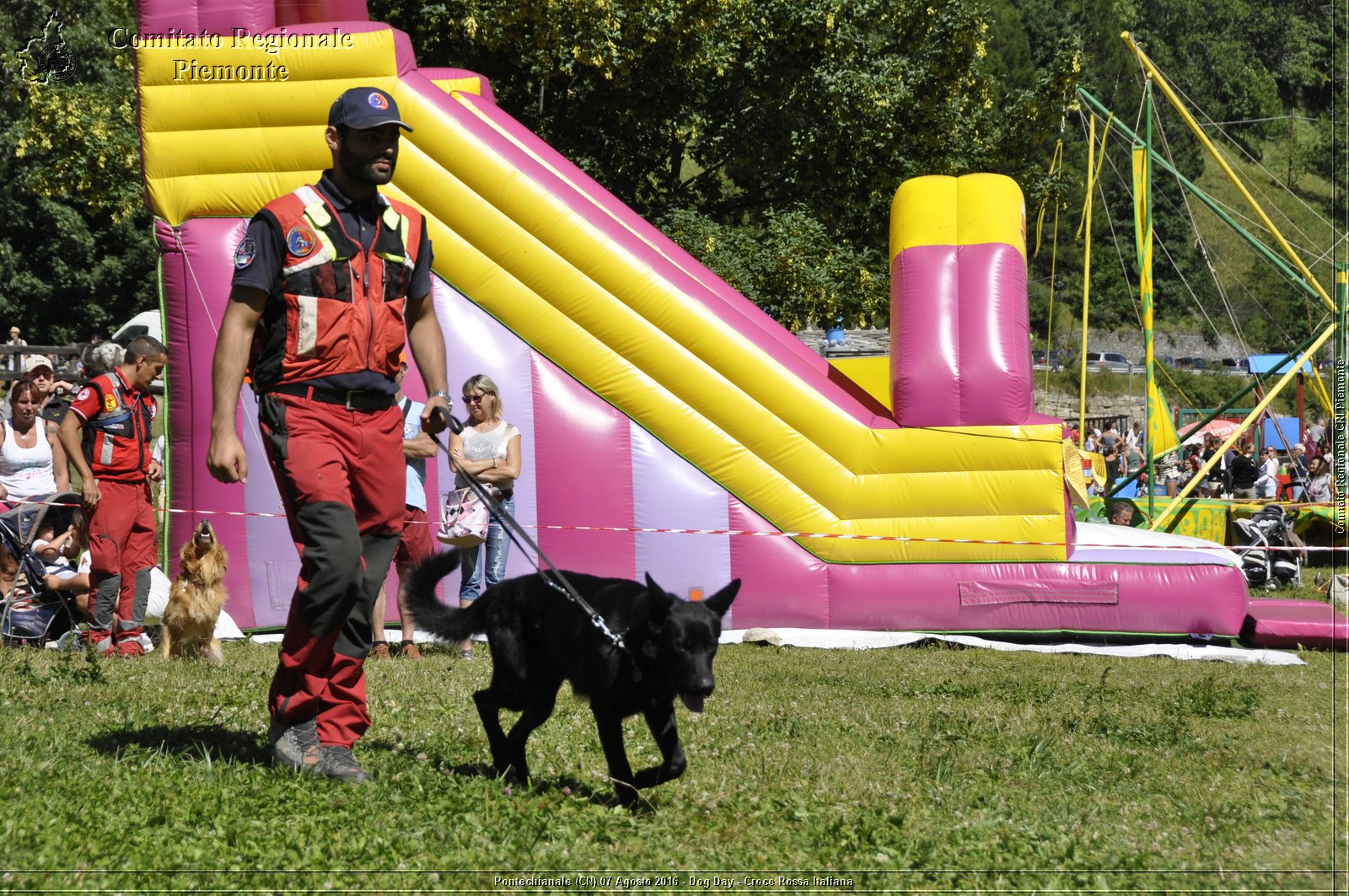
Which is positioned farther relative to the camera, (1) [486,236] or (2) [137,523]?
(1) [486,236]

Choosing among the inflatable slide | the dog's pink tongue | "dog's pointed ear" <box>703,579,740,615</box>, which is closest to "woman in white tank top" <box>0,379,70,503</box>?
the inflatable slide

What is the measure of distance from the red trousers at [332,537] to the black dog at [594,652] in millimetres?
425

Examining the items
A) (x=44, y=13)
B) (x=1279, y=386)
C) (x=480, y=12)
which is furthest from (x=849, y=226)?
(x=44, y=13)

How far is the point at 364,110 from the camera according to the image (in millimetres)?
4500

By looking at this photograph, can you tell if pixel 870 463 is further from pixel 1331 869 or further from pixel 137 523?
pixel 1331 869

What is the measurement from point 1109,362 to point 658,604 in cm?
6595

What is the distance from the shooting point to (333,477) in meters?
4.46

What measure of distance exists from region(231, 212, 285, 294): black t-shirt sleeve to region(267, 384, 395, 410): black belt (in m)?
0.33

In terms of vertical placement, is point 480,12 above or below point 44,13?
below

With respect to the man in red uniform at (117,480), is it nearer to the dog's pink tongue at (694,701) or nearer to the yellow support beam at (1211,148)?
the dog's pink tongue at (694,701)

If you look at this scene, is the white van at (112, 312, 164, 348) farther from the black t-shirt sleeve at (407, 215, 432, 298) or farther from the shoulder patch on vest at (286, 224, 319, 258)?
the shoulder patch on vest at (286, 224, 319, 258)

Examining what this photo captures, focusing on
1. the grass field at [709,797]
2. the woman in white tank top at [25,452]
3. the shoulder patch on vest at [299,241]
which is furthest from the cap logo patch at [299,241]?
the woman in white tank top at [25,452]

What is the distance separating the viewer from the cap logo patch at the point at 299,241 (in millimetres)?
4469

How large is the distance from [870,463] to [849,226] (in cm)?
1491
